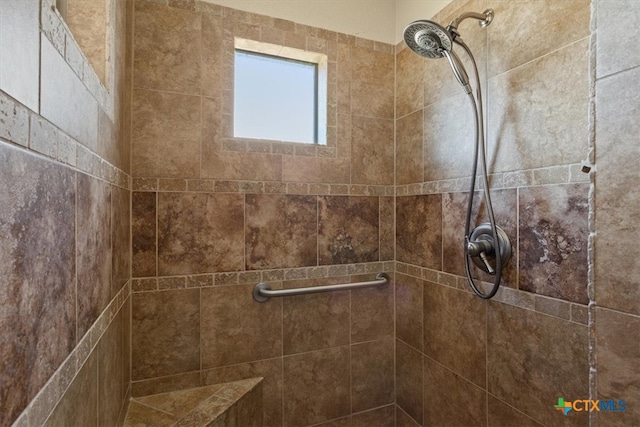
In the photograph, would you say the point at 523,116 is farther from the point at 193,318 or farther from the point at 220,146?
the point at 193,318

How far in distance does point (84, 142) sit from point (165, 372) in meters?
1.07

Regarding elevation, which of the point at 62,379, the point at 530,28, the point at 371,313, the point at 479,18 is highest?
the point at 479,18

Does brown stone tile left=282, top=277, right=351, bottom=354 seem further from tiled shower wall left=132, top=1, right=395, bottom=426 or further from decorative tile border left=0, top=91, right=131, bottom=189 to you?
decorative tile border left=0, top=91, right=131, bottom=189

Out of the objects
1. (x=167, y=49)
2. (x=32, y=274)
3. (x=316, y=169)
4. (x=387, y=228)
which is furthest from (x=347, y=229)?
(x=32, y=274)

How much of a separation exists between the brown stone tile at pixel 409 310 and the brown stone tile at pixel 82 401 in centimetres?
133

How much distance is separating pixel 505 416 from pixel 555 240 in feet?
2.25

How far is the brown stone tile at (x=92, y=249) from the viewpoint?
2.35ft

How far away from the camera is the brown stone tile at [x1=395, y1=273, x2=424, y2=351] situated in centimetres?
158

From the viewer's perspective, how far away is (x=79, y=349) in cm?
70

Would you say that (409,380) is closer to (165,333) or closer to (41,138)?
(165,333)

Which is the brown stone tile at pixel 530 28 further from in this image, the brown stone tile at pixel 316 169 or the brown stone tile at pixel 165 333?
the brown stone tile at pixel 165 333

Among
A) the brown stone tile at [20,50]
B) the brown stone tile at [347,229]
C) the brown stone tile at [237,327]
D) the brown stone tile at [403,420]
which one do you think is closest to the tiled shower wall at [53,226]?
the brown stone tile at [20,50]

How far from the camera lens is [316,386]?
5.23 feet

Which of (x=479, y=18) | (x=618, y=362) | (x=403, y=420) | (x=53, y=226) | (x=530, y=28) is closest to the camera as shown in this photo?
(x=618, y=362)
